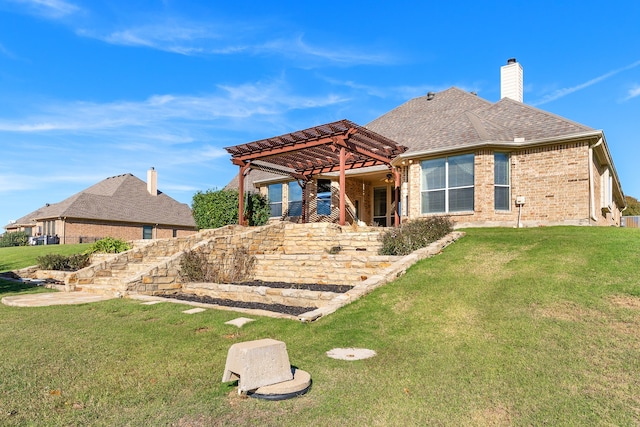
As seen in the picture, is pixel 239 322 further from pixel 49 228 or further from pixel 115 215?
pixel 49 228

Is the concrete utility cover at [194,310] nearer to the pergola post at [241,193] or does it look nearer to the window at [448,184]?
the window at [448,184]

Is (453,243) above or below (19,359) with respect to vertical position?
above

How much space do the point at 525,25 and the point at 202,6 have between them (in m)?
11.0

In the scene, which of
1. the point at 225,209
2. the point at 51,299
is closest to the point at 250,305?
the point at 51,299

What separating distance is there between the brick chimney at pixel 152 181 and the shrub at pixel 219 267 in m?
28.2

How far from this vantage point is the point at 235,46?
48.8 feet

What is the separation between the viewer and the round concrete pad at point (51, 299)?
8.70 m

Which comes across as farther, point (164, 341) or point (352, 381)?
point (164, 341)

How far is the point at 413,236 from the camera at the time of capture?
10906 millimetres

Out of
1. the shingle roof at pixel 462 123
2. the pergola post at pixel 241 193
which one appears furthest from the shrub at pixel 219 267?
the shingle roof at pixel 462 123

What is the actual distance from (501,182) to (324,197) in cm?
928

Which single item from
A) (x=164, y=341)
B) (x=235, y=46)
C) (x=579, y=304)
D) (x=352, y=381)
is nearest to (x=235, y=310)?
(x=164, y=341)

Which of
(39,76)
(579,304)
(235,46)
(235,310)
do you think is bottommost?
(235,310)

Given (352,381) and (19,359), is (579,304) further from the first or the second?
(19,359)
